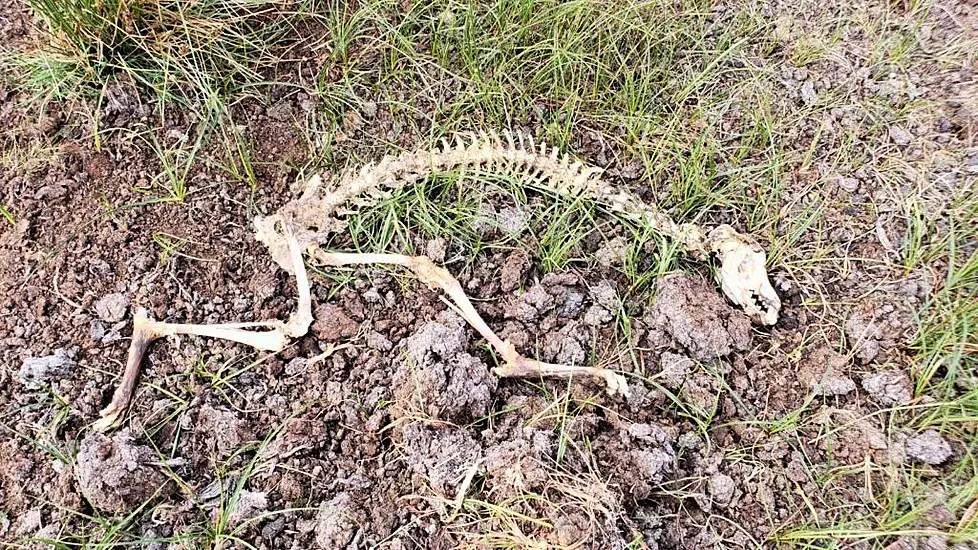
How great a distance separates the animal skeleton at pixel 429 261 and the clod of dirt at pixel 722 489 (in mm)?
301

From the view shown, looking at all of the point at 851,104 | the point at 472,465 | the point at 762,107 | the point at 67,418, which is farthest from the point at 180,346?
the point at 851,104

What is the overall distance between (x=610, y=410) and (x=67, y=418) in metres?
1.30

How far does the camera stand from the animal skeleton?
68.7 inches

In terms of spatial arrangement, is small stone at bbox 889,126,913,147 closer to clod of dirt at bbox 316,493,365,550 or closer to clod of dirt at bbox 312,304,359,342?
clod of dirt at bbox 312,304,359,342

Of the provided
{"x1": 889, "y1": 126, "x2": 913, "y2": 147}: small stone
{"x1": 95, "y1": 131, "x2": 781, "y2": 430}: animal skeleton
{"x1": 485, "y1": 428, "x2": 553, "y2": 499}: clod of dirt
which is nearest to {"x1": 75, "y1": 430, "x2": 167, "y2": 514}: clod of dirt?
{"x1": 95, "y1": 131, "x2": 781, "y2": 430}: animal skeleton

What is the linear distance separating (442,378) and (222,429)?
528 mm

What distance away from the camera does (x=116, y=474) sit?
1531mm

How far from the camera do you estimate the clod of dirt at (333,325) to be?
5.92 ft

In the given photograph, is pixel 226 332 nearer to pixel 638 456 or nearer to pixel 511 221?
pixel 511 221

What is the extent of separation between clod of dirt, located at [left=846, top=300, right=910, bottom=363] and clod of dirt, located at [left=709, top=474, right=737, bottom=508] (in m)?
0.53

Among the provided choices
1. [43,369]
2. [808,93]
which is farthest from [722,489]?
[43,369]

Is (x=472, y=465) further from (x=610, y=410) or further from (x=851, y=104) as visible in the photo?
(x=851, y=104)

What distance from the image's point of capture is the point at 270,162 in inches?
82.7

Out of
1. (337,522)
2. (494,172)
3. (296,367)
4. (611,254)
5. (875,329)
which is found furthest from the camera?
(494,172)
